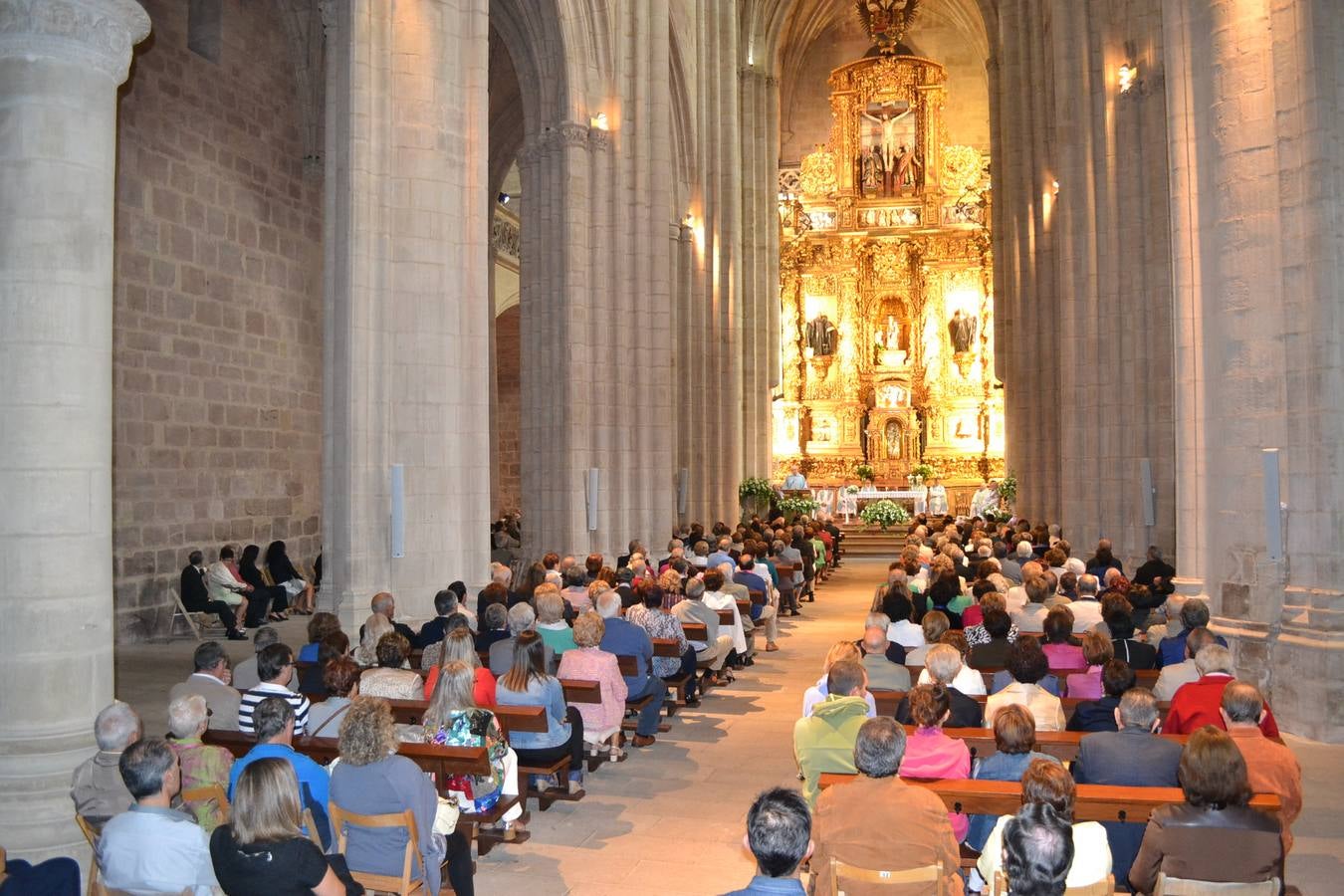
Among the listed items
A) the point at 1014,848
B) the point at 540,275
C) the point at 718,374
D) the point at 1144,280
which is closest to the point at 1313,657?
the point at 1014,848

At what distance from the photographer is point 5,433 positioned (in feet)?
19.6

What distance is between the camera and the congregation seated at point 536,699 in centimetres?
707

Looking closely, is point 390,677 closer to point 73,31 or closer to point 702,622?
point 73,31

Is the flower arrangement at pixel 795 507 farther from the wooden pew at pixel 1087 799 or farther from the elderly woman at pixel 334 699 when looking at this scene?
the wooden pew at pixel 1087 799

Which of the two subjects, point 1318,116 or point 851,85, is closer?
point 1318,116

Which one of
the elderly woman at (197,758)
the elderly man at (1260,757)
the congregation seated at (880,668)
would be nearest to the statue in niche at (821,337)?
the congregation seated at (880,668)

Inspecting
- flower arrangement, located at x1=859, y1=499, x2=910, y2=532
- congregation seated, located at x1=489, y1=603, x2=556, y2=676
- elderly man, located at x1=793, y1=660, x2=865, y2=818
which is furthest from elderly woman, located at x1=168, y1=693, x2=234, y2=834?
flower arrangement, located at x1=859, y1=499, x2=910, y2=532

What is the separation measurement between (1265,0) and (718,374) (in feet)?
61.5

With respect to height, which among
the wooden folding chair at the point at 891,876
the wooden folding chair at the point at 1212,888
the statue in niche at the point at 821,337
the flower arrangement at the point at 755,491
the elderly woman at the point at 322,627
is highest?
the statue in niche at the point at 821,337

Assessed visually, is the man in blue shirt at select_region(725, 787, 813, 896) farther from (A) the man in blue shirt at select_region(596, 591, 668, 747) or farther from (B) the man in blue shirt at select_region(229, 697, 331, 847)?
(A) the man in blue shirt at select_region(596, 591, 668, 747)

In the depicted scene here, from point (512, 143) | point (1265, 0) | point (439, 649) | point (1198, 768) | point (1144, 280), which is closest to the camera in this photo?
point (1198, 768)

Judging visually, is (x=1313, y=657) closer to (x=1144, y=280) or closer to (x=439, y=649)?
(x=439, y=649)

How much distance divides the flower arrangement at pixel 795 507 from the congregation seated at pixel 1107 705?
22231mm

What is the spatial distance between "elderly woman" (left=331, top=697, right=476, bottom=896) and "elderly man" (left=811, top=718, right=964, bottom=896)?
1707 mm
